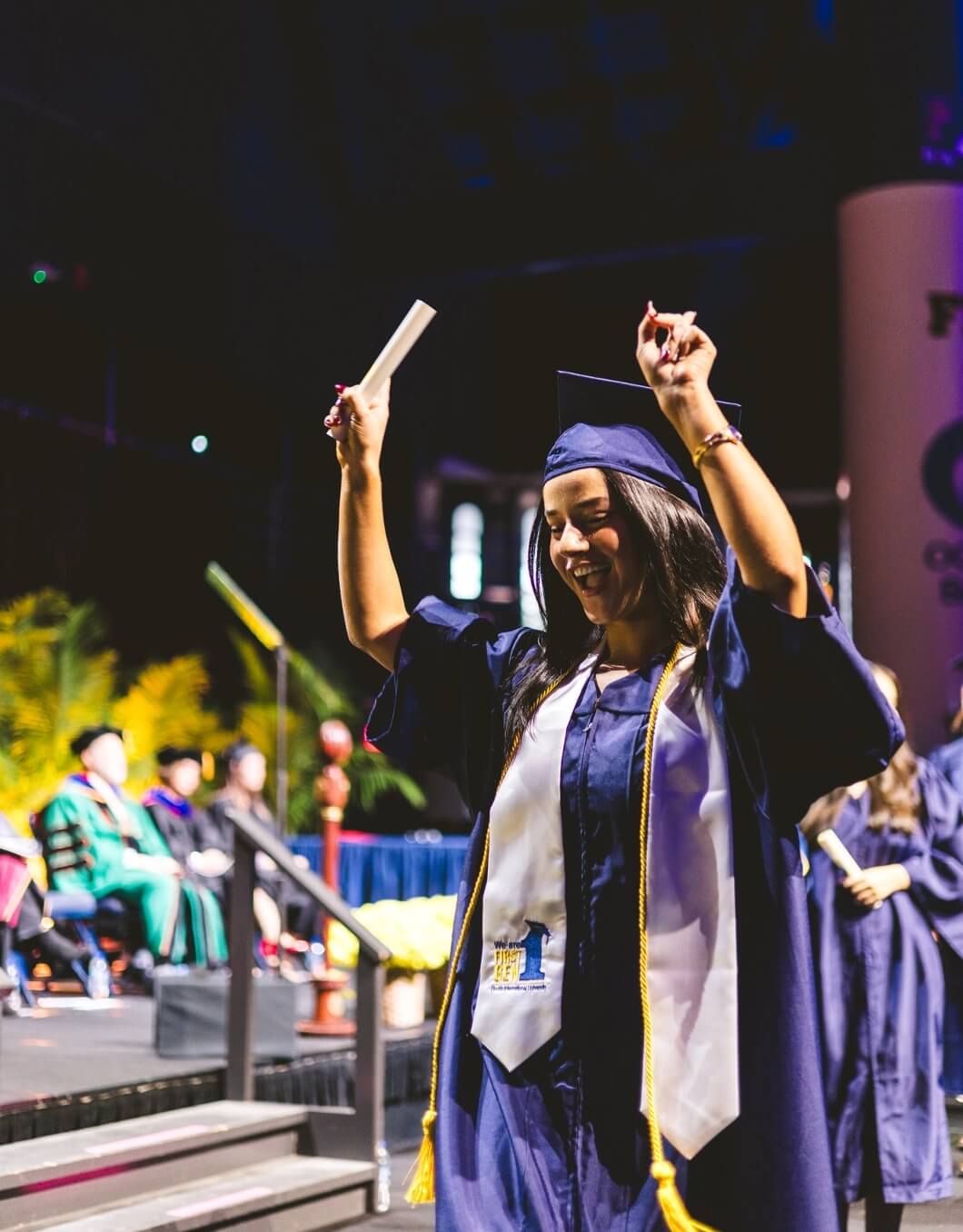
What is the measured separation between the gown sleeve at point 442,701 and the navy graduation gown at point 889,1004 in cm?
212

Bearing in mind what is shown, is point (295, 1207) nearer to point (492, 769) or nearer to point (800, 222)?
point (492, 769)

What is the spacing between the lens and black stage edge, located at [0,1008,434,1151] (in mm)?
4426

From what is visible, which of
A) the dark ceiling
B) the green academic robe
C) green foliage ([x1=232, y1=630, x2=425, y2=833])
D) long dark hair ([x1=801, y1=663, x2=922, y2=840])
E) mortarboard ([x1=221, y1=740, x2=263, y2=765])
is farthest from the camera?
green foliage ([x1=232, y1=630, x2=425, y2=833])

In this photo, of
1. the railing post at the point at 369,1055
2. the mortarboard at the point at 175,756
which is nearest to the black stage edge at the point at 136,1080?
the railing post at the point at 369,1055

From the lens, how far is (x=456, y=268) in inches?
443

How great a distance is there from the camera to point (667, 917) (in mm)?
1662

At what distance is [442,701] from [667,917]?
1.34 ft

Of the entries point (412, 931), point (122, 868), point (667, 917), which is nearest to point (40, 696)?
point (122, 868)

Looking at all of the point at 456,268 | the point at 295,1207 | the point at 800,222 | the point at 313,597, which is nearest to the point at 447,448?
the point at 313,597

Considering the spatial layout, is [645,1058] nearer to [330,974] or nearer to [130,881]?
[330,974]

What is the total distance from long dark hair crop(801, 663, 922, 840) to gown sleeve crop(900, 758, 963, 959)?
0.05 metres

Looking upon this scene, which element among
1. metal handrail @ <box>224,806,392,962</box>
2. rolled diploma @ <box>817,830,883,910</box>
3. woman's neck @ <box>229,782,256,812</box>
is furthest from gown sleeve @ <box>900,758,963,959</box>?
woman's neck @ <box>229,782,256,812</box>

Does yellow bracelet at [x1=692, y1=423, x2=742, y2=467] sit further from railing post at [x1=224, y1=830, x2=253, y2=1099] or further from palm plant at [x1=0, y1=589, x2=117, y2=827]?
palm plant at [x1=0, y1=589, x2=117, y2=827]

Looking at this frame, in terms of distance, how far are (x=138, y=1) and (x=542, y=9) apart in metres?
3.68
